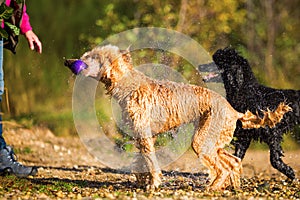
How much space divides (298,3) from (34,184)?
6.63 metres

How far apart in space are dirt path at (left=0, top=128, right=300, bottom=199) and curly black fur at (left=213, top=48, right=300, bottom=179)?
360mm

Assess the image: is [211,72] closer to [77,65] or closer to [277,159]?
[277,159]

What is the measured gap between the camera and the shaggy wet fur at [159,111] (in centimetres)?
483

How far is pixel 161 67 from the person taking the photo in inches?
255

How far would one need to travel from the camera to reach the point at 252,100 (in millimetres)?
5938

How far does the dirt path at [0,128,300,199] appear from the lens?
16.1 ft

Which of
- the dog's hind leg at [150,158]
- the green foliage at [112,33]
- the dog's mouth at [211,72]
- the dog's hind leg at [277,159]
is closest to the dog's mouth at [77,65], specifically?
the dog's hind leg at [150,158]

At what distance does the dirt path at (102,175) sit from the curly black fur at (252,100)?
360 mm

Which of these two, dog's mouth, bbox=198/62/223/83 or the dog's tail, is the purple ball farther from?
dog's mouth, bbox=198/62/223/83

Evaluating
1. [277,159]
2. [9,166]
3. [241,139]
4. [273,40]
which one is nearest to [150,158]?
[9,166]

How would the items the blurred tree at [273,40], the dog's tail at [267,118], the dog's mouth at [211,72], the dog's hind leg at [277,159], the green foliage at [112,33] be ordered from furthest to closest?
1. the blurred tree at [273,40]
2. the green foliage at [112,33]
3. the dog's mouth at [211,72]
4. the dog's hind leg at [277,159]
5. the dog's tail at [267,118]

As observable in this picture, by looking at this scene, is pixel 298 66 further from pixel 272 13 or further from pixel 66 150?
pixel 66 150

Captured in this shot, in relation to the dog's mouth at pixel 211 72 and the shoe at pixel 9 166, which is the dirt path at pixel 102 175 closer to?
the shoe at pixel 9 166

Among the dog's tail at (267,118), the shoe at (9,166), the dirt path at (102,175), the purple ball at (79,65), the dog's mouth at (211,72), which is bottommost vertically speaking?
the dirt path at (102,175)
